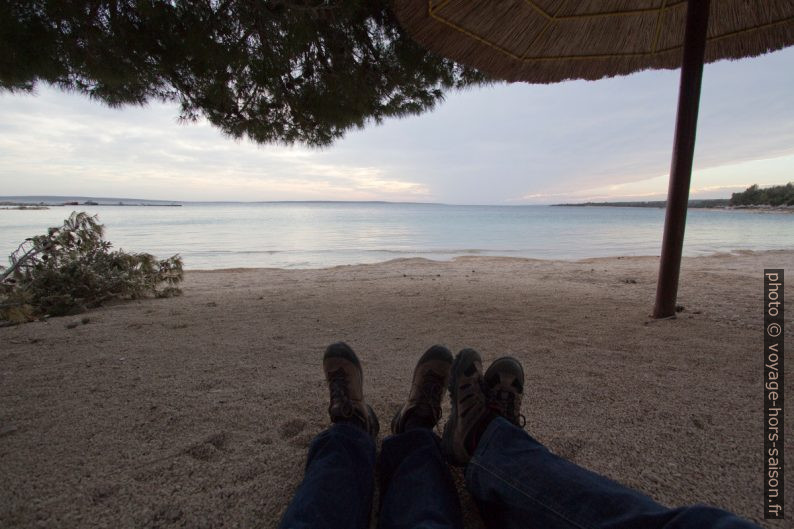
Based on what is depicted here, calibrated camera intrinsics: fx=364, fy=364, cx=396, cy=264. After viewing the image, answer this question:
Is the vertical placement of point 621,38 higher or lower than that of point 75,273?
higher

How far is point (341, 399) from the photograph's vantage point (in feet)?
4.80

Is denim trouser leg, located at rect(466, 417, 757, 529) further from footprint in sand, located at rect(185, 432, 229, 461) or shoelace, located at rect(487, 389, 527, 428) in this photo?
footprint in sand, located at rect(185, 432, 229, 461)

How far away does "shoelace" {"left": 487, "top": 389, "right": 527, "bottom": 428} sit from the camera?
4.68ft

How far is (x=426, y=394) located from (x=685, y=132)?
2.69 m

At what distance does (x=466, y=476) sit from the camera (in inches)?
43.8

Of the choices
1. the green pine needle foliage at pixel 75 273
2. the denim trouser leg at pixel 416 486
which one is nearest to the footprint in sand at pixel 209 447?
the denim trouser leg at pixel 416 486

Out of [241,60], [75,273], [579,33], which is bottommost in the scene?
[75,273]

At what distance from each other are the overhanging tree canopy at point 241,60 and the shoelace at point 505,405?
8.71 feet

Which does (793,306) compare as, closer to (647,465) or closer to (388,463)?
(647,465)

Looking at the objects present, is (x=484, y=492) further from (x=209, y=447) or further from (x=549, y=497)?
(x=209, y=447)

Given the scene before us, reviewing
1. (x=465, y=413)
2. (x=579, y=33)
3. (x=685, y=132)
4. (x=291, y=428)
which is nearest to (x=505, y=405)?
(x=465, y=413)

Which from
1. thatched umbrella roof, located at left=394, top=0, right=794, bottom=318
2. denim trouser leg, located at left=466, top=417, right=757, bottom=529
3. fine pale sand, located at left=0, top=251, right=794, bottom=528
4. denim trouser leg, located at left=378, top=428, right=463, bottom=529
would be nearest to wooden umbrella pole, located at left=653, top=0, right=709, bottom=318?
Answer: thatched umbrella roof, located at left=394, top=0, right=794, bottom=318

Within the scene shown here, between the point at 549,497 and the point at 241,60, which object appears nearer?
the point at 549,497

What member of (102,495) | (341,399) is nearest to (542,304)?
(341,399)
